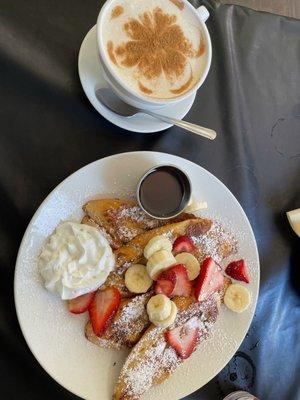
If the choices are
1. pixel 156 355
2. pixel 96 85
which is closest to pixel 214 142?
pixel 96 85

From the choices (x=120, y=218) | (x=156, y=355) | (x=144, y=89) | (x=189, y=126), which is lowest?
(x=156, y=355)

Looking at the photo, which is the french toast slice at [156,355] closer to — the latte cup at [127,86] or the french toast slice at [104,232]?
the french toast slice at [104,232]

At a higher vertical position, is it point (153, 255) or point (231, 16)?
point (231, 16)

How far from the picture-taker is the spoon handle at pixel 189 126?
A: 4.35 ft

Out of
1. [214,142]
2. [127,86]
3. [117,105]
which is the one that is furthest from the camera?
[214,142]

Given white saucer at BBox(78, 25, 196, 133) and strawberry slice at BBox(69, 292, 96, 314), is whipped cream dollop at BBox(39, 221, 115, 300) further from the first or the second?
white saucer at BBox(78, 25, 196, 133)

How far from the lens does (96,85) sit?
1.33m

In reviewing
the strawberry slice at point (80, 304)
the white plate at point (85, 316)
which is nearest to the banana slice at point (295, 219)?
the white plate at point (85, 316)

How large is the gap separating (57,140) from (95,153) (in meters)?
0.10

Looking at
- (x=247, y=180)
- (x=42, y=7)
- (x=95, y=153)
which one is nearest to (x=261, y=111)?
(x=247, y=180)

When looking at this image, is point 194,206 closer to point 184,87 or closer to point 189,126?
point 189,126

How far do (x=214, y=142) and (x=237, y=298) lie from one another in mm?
408

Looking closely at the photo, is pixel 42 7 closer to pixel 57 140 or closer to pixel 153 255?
pixel 57 140

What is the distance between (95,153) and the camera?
1.38 m
